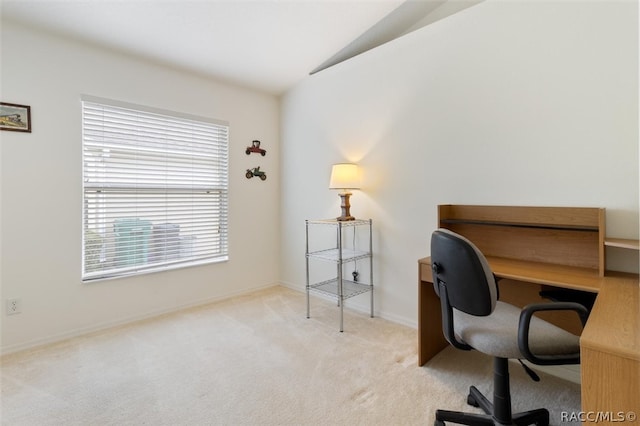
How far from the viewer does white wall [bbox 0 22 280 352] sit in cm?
225

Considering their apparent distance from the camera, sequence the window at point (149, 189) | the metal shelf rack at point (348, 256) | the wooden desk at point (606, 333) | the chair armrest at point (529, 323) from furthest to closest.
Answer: the metal shelf rack at point (348, 256) → the window at point (149, 189) → the chair armrest at point (529, 323) → the wooden desk at point (606, 333)

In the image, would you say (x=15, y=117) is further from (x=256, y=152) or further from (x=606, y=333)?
(x=606, y=333)

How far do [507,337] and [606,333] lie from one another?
1.29 ft

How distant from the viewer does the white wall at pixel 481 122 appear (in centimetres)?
176

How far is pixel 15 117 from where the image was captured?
2.24 meters

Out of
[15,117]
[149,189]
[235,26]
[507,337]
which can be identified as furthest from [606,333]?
[15,117]

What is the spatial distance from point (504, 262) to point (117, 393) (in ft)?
8.15

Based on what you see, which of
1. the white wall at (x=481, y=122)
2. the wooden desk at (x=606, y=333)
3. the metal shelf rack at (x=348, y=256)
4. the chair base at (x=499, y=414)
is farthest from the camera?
the metal shelf rack at (x=348, y=256)

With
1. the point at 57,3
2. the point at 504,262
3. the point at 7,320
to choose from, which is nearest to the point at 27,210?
the point at 7,320

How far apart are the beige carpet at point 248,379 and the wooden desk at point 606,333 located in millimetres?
692

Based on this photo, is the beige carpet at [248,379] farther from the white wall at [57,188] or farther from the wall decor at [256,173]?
the wall decor at [256,173]

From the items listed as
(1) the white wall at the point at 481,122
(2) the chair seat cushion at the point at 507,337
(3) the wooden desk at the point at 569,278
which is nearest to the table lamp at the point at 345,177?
(1) the white wall at the point at 481,122

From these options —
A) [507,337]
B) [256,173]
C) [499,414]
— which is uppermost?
[256,173]

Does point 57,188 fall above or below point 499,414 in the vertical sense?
above
